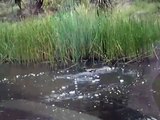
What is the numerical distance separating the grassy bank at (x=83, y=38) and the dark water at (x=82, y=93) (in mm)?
328

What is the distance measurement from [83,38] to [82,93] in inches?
68.7

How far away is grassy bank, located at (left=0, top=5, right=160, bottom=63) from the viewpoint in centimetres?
646

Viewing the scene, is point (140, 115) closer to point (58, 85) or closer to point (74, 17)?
point (58, 85)

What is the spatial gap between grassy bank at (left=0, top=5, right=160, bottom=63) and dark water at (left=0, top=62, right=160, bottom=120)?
12.9 inches

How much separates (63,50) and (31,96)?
1.69m

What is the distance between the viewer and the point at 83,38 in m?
6.64

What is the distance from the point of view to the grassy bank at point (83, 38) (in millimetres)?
6461

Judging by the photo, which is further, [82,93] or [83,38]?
[83,38]

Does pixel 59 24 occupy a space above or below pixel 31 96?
above

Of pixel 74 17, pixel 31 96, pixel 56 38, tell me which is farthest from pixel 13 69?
pixel 31 96

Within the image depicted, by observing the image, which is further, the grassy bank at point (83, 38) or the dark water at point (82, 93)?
the grassy bank at point (83, 38)

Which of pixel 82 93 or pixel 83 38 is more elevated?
pixel 83 38

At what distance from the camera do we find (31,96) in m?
5.17

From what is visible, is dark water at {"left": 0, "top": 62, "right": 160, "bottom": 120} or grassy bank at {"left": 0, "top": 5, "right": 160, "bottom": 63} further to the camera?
grassy bank at {"left": 0, "top": 5, "right": 160, "bottom": 63}
